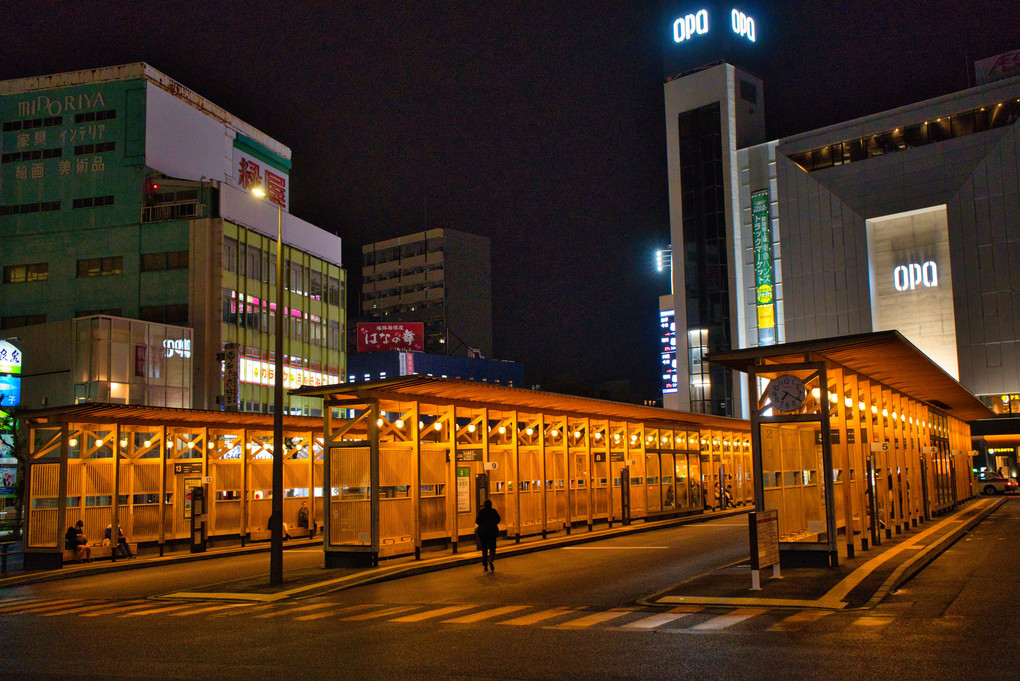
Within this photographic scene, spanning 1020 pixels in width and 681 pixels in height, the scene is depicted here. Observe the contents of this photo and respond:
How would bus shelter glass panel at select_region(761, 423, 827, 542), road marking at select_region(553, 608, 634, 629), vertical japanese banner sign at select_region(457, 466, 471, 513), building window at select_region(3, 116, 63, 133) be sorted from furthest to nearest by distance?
building window at select_region(3, 116, 63, 133) → vertical japanese banner sign at select_region(457, 466, 471, 513) → bus shelter glass panel at select_region(761, 423, 827, 542) → road marking at select_region(553, 608, 634, 629)

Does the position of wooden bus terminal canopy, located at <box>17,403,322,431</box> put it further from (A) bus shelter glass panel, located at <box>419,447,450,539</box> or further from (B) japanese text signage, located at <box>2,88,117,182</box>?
(B) japanese text signage, located at <box>2,88,117,182</box>

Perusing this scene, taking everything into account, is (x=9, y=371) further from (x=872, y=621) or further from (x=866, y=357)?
(x=872, y=621)

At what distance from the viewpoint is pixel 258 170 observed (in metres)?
78.5

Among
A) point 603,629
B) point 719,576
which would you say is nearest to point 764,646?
point 603,629

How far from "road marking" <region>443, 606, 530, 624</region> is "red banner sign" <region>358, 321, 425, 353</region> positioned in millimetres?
102033

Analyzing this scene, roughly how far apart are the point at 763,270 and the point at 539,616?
7437 cm

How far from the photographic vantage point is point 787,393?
62.4 feet

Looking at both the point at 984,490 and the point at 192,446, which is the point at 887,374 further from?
the point at 984,490

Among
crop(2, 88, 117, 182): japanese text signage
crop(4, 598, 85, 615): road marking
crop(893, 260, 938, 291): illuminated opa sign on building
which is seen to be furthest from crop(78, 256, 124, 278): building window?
crop(893, 260, 938, 291): illuminated opa sign on building

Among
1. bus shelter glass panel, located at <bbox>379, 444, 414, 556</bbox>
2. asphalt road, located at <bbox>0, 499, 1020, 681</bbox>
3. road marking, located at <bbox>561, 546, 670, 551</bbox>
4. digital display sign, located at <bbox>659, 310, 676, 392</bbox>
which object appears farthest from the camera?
digital display sign, located at <bbox>659, 310, 676, 392</bbox>

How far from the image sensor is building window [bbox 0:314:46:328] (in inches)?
2422

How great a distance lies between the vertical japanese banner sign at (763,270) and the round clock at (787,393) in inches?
2639

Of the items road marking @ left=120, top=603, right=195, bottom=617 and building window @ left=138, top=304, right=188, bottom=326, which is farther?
building window @ left=138, top=304, right=188, bottom=326

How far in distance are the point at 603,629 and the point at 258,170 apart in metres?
71.7
